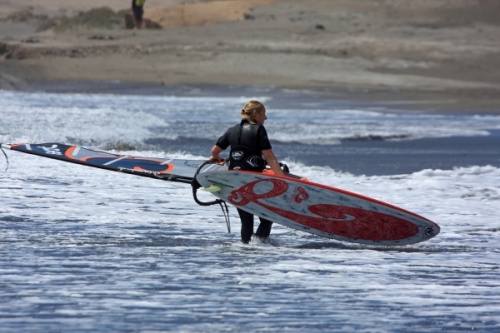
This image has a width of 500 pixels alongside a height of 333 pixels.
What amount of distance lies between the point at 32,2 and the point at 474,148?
46850 mm

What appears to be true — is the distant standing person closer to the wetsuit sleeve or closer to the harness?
the harness

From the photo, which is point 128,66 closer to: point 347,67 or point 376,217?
point 347,67

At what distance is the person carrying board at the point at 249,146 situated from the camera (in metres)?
8.86

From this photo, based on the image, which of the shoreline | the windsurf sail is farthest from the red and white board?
the shoreline

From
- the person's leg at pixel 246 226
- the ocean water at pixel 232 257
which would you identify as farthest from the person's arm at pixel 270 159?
the ocean water at pixel 232 257

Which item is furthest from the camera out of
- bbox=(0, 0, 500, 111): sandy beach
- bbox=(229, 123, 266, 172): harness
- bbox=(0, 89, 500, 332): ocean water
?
bbox=(0, 0, 500, 111): sandy beach

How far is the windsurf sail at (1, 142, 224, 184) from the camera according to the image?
33.1 ft

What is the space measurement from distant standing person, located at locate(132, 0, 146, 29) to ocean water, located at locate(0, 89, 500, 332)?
2521 cm

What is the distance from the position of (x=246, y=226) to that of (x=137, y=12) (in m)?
35.2

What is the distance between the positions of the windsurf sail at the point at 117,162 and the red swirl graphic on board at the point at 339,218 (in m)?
0.99

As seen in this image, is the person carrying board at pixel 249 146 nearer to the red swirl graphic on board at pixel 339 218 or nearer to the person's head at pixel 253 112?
the person's head at pixel 253 112

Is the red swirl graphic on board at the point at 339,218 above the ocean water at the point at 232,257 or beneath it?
above

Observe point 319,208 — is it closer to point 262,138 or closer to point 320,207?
point 320,207

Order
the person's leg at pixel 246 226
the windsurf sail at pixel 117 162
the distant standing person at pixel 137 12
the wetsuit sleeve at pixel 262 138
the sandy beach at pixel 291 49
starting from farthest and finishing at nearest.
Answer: the distant standing person at pixel 137 12, the sandy beach at pixel 291 49, the windsurf sail at pixel 117 162, the person's leg at pixel 246 226, the wetsuit sleeve at pixel 262 138
